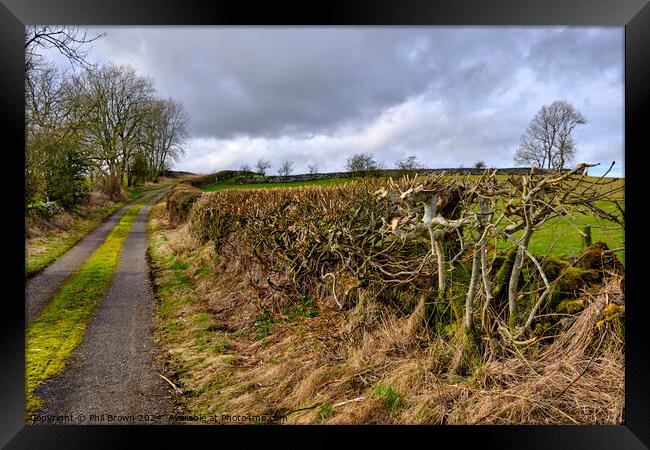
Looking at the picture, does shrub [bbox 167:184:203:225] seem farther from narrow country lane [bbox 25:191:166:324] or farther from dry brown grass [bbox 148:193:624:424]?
dry brown grass [bbox 148:193:624:424]

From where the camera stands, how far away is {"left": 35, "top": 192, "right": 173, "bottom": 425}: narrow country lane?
9.66ft

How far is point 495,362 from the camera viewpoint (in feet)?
8.61

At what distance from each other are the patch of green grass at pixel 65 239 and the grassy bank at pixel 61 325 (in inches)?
18.2

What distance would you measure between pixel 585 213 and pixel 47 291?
6326mm

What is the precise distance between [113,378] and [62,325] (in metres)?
1.34

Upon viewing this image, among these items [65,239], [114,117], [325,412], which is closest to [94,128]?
[114,117]

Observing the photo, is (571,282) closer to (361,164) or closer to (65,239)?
(361,164)

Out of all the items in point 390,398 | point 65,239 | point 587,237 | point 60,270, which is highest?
point 587,237

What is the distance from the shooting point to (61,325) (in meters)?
3.93

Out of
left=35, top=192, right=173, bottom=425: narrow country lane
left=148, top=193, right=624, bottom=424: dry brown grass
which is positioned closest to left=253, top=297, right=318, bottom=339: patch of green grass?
left=148, top=193, right=624, bottom=424: dry brown grass

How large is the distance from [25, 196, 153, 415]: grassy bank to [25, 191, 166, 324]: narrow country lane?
0.30 ft
